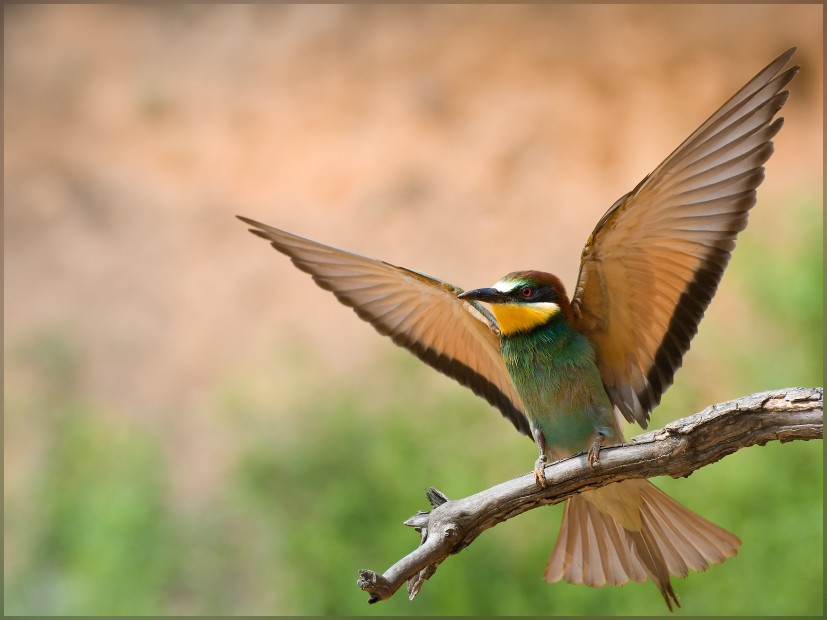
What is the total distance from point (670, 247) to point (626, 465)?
33 cm

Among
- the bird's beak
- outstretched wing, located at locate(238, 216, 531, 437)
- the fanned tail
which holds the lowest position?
the fanned tail

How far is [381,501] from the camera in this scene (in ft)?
8.11

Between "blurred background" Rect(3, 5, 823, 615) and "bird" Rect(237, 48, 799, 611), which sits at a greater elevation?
"blurred background" Rect(3, 5, 823, 615)

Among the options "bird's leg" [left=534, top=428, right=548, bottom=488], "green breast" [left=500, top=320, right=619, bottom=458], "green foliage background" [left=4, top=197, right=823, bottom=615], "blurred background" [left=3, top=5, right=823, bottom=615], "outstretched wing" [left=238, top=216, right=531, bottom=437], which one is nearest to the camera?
"bird's leg" [left=534, top=428, right=548, bottom=488]

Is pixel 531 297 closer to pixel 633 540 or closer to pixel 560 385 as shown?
pixel 560 385

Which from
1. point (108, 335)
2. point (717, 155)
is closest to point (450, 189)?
point (108, 335)

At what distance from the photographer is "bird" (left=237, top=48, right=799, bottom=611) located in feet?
3.52

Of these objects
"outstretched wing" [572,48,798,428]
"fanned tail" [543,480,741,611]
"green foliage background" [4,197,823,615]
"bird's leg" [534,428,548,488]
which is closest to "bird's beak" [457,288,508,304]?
"outstretched wing" [572,48,798,428]

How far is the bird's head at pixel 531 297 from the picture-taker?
49.4 inches

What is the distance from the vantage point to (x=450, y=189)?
14.9 feet

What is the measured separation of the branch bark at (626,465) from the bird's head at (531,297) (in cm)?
23

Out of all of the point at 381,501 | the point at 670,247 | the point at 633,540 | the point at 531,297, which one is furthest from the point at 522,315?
the point at 381,501

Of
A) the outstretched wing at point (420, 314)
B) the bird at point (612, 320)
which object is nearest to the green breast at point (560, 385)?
the bird at point (612, 320)

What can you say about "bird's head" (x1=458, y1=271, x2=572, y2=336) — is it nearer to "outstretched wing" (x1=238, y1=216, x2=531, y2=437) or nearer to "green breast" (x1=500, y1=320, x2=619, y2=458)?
"green breast" (x1=500, y1=320, x2=619, y2=458)
